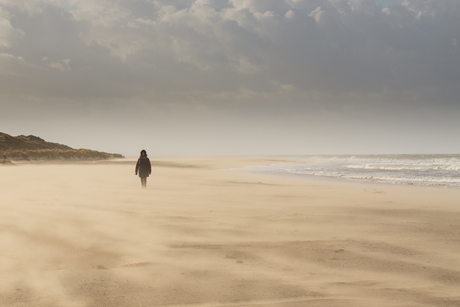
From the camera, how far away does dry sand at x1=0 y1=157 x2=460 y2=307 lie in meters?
2.90

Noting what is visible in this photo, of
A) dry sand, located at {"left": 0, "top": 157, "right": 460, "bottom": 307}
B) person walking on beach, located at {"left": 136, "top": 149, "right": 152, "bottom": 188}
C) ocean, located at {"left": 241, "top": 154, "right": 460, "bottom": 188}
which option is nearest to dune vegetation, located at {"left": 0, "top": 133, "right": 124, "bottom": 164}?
person walking on beach, located at {"left": 136, "top": 149, "right": 152, "bottom": 188}

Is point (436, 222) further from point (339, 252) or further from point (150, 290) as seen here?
point (150, 290)

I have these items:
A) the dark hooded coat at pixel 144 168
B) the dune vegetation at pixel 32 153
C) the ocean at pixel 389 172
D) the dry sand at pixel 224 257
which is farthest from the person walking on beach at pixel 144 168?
the dune vegetation at pixel 32 153

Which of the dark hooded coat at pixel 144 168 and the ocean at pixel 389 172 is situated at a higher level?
the dark hooded coat at pixel 144 168

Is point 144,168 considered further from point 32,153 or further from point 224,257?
point 32,153

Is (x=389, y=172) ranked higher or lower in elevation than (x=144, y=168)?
lower

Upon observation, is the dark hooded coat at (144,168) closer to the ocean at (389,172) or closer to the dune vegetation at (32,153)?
the ocean at (389,172)

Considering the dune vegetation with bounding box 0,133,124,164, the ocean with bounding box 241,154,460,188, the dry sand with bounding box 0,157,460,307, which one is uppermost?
the dune vegetation with bounding box 0,133,124,164

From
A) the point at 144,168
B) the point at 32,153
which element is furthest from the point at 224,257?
the point at 32,153

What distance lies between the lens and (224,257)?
12.9 ft

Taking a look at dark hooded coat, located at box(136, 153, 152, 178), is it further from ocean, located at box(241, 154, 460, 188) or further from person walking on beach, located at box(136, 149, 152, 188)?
ocean, located at box(241, 154, 460, 188)

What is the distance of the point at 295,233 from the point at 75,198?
654 cm

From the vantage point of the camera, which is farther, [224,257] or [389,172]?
[389,172]

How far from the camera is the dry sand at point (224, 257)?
2.90 metres
